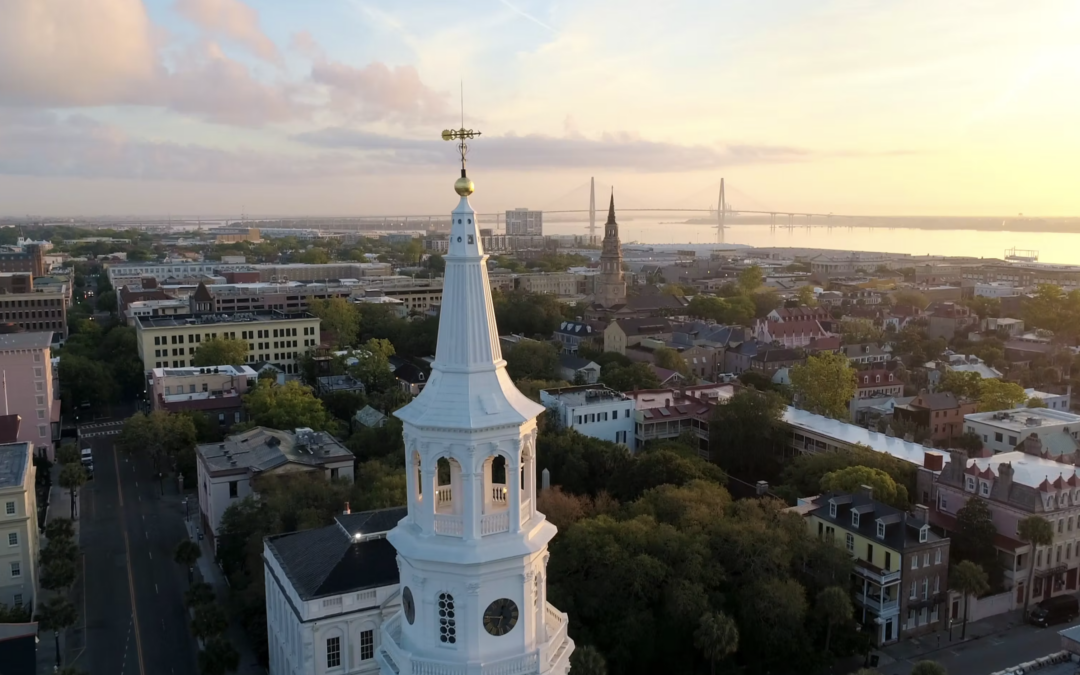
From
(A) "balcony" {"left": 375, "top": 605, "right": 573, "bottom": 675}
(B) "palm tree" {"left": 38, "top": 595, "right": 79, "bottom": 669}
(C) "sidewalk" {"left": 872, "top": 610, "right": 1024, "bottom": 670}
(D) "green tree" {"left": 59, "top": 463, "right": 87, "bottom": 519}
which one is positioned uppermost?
(A) "balcony" {"left": 375, "top": 605, "right": 573, "bottom": 675}

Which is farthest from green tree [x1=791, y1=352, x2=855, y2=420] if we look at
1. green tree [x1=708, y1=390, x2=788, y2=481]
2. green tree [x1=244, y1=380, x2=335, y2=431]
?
→ green tree [x1=244, y1=380, x2=335, y2=431]

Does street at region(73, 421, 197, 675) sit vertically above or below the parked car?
below

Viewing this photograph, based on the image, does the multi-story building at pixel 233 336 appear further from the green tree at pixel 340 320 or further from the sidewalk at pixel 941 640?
the sidewalk at pixel 941 640

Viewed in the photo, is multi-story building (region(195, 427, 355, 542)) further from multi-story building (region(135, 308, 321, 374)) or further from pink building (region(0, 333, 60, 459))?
multi-story building (region(135, 308, 321, 374))

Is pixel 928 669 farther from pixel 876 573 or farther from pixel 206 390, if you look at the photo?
pixel 206 390

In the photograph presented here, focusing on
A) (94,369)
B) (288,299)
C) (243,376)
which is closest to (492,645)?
(243,376)

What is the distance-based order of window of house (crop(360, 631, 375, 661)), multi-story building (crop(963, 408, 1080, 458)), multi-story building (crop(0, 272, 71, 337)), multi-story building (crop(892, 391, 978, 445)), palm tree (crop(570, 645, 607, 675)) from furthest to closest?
multi-story building (crop(0, 272, 71, 337))
multi-story building (crop(892, 391, 978, 445))
multi-story building (crop(963, 408, 1080, 458))
window of house (crop(360, 631, 375, 661))
palm tree (crop(570, 645, 607, 675))

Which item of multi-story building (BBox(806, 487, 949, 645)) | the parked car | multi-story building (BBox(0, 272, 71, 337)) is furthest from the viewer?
multi-story building (BBox(0, 272, 71, 337))

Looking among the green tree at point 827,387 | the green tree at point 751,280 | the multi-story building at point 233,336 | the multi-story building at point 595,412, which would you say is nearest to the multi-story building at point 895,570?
the multi-story building at point 595,412
